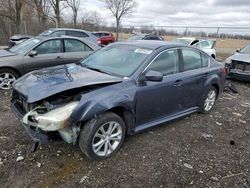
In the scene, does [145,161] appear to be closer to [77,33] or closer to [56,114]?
[56,114]

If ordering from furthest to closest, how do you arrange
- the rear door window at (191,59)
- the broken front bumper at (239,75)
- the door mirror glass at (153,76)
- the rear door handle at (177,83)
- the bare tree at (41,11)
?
the bare tree at (41,11) → the broken front bumper at (239,75) → the rear door window at (191,59) → the rear door handle at (177,83) → the door mirror glass at (153,76)

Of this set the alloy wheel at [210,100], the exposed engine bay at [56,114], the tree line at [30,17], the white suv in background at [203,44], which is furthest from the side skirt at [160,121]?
the tree line at [30,17]

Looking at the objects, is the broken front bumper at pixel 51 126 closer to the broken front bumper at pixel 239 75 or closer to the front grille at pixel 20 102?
the front grille at pixel 20 102

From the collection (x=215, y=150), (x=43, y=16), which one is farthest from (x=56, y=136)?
(x=43, y=16)

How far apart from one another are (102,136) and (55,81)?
1.02 m

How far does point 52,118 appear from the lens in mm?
3150

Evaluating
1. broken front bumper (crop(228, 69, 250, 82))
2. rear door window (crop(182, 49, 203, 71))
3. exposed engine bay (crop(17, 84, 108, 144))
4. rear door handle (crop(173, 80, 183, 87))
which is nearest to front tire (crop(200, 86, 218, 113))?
Answer: rear door window (crop(182, 49, 203, 71))

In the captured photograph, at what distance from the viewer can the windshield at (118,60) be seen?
413 cm

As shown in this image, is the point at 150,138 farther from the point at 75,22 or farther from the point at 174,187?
the point at 75,22

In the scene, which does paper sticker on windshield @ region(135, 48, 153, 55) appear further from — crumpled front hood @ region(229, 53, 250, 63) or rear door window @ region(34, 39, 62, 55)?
crumpled front hood @ region(229, 53, 250, 63)

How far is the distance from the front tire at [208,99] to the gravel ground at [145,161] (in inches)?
25.9

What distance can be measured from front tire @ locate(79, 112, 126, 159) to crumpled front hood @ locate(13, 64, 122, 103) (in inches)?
20.9

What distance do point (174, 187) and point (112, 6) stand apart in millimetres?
30949

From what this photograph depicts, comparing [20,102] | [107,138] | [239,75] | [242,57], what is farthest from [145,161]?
[242,57]
